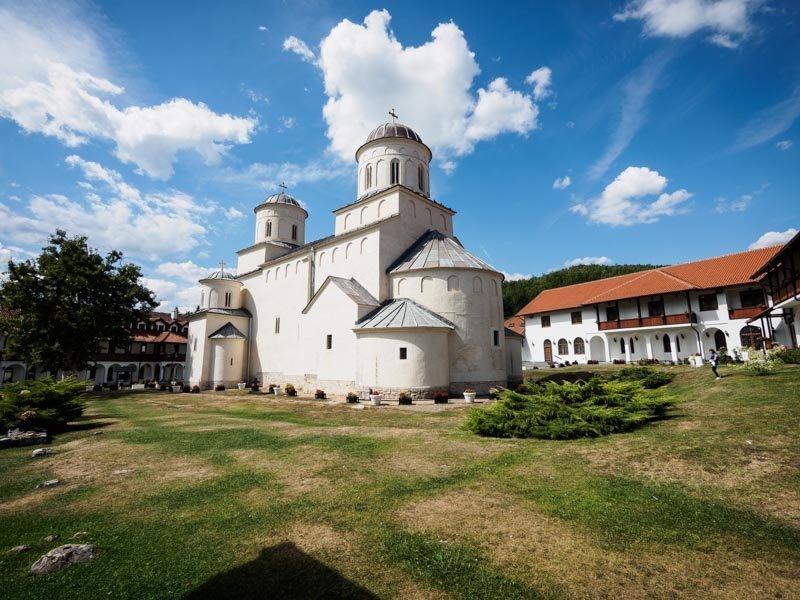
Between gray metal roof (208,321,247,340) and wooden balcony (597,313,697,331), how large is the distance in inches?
1155

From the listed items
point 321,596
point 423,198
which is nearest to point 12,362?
point 423,198

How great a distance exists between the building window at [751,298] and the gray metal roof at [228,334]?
35.6 metres

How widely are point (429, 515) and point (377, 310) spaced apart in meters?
15.5

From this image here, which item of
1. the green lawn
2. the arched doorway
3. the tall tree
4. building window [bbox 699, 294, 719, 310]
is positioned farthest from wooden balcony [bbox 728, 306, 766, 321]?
the tall tree

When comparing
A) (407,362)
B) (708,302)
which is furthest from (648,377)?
(708,302)

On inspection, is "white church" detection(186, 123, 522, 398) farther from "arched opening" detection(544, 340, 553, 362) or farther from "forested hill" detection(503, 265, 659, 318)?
"forested hill" detection(503, 265, 659, 318)

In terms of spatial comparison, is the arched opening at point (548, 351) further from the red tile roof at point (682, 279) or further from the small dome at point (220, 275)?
the small dome at point (220, 275)

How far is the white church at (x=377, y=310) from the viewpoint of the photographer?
18281 millimetres

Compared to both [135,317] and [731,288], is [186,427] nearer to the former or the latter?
[135,317]

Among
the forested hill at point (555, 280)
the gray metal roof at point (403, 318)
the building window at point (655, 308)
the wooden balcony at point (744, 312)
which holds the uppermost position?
the forested hill at point (555, 280)

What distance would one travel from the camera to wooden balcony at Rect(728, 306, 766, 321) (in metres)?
24.6

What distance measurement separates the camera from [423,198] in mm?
23453

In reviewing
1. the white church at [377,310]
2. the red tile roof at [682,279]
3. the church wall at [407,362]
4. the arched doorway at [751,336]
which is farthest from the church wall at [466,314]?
the arched doorway at [751,336]

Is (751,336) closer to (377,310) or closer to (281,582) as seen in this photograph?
(377,310)
